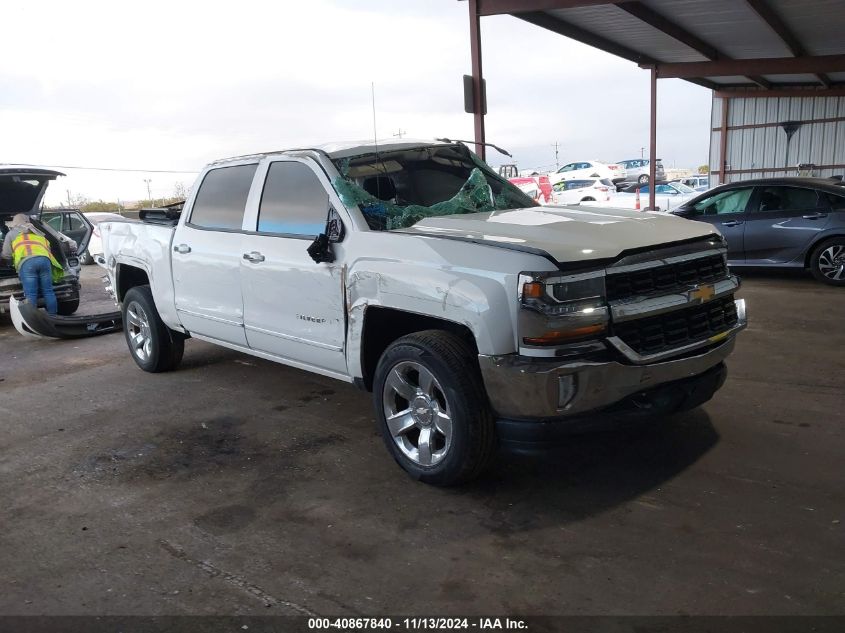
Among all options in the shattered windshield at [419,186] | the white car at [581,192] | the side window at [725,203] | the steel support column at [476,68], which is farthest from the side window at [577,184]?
the shattered windshield at [419,186]

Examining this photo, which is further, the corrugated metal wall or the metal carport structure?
the corrugated metal wall

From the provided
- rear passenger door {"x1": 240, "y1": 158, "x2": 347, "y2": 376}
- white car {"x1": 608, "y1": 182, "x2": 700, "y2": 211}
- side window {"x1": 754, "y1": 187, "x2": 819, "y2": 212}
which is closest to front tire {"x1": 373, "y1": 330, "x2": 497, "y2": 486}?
rear passenger door {"x1": 240, "y1": 158, "x2": 347, "y2": 376}

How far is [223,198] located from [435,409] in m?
2.65

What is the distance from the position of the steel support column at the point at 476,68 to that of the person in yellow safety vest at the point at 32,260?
593cm

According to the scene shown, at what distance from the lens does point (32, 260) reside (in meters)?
8.72

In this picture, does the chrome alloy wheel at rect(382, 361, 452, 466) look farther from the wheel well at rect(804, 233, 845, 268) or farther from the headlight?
the wheel well at rect(804, 233, 845, 268)

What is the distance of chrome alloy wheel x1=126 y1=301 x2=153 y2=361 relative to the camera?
6.48 m

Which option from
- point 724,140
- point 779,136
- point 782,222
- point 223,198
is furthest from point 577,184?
point 223,198

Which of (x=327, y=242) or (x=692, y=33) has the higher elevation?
(x=692, y=33)

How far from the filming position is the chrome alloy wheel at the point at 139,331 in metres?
6.48

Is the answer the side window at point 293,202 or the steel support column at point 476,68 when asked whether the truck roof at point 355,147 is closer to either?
the side window at point 293,202

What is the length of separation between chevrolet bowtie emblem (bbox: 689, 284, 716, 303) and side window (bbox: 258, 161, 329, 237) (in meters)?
2.20

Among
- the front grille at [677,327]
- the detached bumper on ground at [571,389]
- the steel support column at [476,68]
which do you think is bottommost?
the detached bumper on ground at [571,389]

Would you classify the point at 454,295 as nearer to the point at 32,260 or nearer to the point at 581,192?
the point at 32,260
